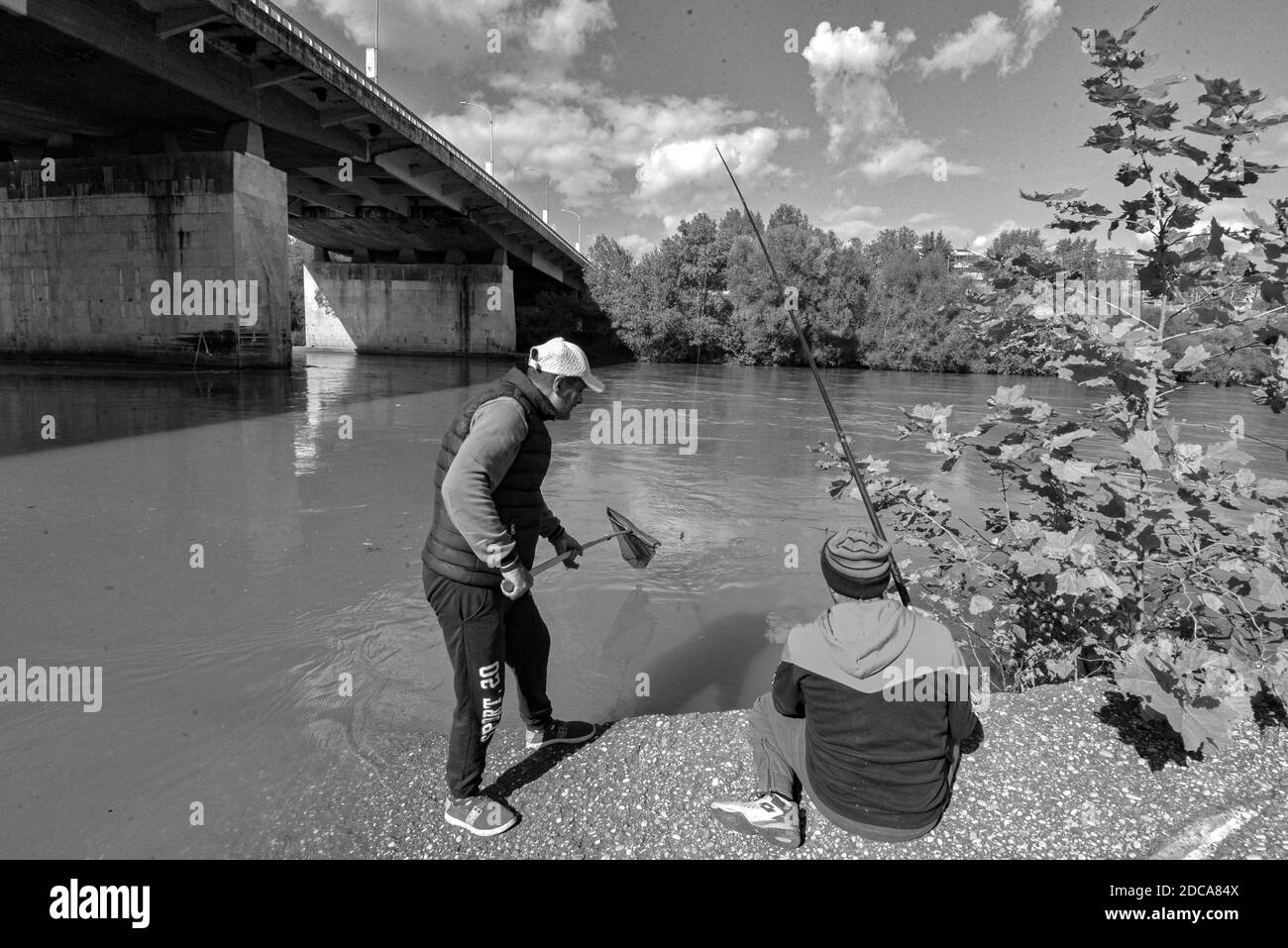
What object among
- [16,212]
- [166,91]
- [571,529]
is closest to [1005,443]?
[571,529]

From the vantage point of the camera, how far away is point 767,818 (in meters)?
2.88

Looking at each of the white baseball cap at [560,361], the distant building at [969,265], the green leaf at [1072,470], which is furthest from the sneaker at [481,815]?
the distant building at [969,265]

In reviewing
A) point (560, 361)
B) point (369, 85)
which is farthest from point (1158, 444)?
point (369, 85)

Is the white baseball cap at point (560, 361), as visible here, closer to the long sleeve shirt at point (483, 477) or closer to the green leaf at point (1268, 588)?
the long sleeve shirt at point (483, 477)

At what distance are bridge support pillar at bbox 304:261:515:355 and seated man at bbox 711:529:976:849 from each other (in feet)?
166

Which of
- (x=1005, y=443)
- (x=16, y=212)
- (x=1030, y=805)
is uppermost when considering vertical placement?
(x=16, y=212)

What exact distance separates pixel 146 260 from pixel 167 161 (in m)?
3.64

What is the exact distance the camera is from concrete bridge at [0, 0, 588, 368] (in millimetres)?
20109

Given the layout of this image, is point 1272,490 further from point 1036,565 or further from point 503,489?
point 503,489

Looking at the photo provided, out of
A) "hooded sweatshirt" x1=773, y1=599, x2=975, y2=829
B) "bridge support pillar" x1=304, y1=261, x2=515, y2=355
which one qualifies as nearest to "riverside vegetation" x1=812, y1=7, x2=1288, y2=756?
"hooded sweatshirt" x1=773, y1=599, x2=975, y2=829
